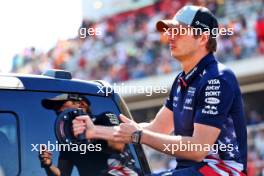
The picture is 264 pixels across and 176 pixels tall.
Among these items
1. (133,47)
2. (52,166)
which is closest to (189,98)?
(52,166)

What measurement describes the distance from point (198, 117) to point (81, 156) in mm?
646

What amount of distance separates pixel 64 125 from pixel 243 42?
39.3 ft

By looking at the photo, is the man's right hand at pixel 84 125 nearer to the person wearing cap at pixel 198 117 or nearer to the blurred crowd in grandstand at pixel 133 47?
the person wearing cap at pixel 198 117

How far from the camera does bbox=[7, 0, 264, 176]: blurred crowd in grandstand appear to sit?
1501cm

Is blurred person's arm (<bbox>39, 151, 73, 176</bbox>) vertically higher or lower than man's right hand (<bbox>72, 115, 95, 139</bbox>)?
lower

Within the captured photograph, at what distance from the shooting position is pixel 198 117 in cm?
358

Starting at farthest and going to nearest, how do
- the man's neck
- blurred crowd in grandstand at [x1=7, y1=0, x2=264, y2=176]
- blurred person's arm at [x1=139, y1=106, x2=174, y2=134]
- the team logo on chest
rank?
blurred crowd in grandstand at [x1=7, y1=0, x2=264, y2=176]
blurred person's arm at [x1=139, y1=106, x2=174, y2=134]
the man's neck
the team logo on chest

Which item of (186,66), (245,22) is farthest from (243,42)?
(186,66)

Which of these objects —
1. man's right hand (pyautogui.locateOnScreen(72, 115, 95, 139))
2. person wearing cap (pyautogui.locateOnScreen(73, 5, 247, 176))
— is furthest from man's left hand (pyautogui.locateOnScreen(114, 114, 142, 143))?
man's right hand (pyautogui.locateOnScreen(72, 115, 95, 139))

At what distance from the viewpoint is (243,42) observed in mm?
15180

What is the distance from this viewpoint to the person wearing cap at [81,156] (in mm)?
3527

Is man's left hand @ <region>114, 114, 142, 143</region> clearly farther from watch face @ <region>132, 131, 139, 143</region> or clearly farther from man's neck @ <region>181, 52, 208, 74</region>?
man's neck @ <region>181, 52, 208, 74</region>

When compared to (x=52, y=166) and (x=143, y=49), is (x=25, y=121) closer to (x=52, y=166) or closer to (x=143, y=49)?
(x=52, y=166)

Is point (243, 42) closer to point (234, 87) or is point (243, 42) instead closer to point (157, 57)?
point (157, 57)
